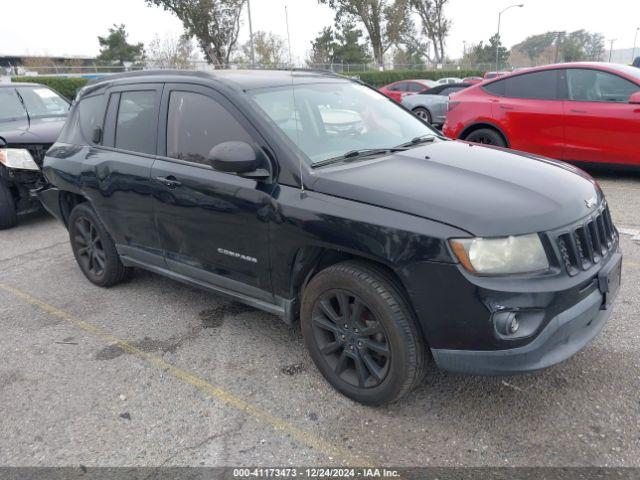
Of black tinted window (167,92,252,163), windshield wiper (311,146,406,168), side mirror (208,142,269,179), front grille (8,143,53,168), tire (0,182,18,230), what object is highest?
black tinted window (167,92,252,163)

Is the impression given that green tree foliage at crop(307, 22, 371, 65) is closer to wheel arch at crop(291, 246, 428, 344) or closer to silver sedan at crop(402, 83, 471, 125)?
Result: silver sedan at crop(402, 83, 471, 125)

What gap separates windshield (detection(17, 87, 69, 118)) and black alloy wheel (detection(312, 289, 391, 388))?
6.83 m

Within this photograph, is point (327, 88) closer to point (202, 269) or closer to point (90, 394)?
point (202, 269)

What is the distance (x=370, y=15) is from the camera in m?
44.5

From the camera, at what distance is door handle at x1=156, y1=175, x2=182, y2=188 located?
11.4 ft

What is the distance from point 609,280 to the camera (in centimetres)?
269

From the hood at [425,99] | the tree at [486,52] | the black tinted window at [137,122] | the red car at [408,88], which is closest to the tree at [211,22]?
the red car at [408,88]

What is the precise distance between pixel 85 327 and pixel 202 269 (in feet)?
3.76

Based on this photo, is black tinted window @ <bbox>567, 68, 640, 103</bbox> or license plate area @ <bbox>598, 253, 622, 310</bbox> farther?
black tinted window @ <bbox>567, 68, 640, 103</bbox>

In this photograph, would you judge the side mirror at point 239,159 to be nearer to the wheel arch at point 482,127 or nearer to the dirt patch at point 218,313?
the dirt patch at point 218,313

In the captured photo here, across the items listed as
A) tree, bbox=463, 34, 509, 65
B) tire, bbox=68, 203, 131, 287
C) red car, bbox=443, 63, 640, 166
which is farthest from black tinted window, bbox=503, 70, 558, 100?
tree, bbox=463, 34, 509, 65

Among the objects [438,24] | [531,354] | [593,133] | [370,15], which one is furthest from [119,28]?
[531,354]

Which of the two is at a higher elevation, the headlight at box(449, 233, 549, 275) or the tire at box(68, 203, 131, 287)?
the headlight at box(449, 233, 549, 275)

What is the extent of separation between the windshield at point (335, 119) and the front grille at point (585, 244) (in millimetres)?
1305
